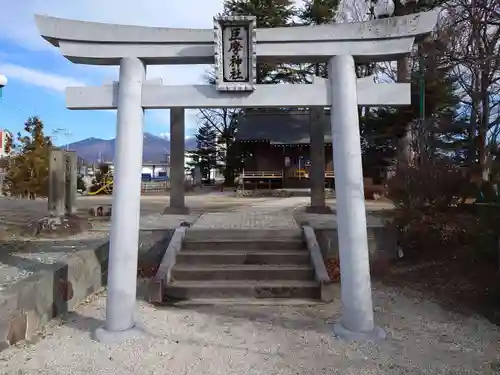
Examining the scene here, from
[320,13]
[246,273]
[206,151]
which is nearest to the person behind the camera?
[246,273]

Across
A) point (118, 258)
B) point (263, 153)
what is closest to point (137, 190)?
point (118, 258)

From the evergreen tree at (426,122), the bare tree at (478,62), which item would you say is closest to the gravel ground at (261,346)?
the bare tree at (478,62)

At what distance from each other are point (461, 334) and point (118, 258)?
3.98 metres

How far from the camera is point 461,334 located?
4949 millimetres

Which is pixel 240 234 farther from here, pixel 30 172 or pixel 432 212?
pixel 30 172

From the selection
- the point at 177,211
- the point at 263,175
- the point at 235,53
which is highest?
the point at 235,53

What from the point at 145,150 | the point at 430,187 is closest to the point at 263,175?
the point at 430,187

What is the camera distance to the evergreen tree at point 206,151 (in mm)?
35594

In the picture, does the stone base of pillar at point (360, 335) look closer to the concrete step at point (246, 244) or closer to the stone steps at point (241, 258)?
the stone steps at point (241, 258)

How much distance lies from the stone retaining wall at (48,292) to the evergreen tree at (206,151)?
1105 inches

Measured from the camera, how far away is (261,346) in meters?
4.62

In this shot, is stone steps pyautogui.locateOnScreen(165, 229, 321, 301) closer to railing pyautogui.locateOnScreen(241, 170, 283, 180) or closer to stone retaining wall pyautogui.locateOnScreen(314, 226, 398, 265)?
stone retaining wall pyautogui.locateOnScreen(314, 226, 398, 265)

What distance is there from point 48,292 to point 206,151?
100 ft

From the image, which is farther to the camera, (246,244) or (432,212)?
(432,212)
